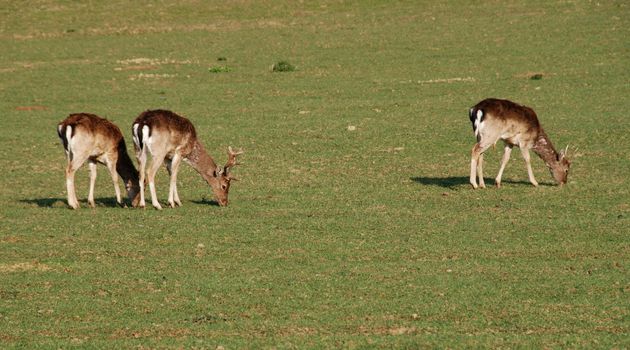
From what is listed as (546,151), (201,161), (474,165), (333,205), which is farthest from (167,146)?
(546,151)

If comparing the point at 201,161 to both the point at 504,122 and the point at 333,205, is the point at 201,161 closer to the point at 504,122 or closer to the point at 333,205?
the point at 333,205

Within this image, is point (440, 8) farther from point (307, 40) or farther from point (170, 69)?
point (170, 69)

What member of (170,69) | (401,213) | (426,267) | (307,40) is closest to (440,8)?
(307,40)

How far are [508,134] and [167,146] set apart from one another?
6.45 m

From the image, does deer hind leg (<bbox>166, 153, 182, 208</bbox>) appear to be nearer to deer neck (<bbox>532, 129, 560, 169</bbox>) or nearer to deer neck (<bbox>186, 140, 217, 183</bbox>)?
deer neck (<bbox>186, 140, 217, 183</bbox>)

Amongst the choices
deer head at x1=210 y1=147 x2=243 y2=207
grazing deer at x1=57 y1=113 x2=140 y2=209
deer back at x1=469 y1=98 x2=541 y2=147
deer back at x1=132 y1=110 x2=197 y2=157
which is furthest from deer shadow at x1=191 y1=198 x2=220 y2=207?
deer back at x1=469 y1=98 x2=541 y2=147

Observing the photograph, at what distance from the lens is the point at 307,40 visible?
45.6 meters

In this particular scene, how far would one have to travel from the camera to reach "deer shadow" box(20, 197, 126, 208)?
19984 millimetres

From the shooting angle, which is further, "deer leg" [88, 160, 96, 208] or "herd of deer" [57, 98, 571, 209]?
"deer leg" [88, 160, 96, 208]

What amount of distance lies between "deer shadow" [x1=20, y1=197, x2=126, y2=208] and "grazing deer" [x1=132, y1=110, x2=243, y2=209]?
1.19 metres

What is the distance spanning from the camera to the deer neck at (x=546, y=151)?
2169 centimetres

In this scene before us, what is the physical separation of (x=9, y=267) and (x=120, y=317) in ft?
10.4

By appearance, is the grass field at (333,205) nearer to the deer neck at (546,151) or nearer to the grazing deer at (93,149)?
the deer neck at (546,151)

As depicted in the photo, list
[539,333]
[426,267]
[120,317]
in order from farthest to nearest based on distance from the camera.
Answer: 1. [426,267]
2. [120,317]
3. [539,333]
